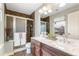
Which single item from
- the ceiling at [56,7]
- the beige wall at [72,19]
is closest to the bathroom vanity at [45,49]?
the beige wall at [72,19]

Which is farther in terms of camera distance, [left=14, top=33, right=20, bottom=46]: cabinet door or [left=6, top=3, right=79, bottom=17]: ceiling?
[left=14, top=33, right=20, bottom=46]: cabinet door

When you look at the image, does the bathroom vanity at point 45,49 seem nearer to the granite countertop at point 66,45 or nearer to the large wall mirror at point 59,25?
the granite countertop at point 66,45

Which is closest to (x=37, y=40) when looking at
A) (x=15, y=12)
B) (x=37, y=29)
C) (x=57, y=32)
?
(x=37, y=29)

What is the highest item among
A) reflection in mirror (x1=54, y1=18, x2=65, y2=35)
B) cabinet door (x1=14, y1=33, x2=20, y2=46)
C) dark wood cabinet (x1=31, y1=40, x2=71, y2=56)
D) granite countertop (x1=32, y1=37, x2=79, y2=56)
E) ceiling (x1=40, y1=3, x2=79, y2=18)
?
ceiling (x1=40, y1=3, x2=79, y2=18)

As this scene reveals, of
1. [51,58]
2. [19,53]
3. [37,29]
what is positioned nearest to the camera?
[51,58]

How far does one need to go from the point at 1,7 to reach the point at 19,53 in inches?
34.4

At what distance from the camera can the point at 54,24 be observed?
1.71 meters

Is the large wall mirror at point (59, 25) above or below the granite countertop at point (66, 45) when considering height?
above

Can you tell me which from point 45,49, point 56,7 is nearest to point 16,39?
point 45,49

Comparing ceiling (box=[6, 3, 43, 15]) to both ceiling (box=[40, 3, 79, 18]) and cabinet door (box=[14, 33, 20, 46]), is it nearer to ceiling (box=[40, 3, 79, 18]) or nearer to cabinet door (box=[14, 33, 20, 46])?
ceiling (box=[40, 3, 79, 18])

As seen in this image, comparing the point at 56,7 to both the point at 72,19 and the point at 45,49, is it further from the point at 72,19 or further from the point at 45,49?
the point at 45,49

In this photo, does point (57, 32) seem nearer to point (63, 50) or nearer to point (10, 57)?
point (63, 50)

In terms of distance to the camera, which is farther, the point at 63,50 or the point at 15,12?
the point at 15,12

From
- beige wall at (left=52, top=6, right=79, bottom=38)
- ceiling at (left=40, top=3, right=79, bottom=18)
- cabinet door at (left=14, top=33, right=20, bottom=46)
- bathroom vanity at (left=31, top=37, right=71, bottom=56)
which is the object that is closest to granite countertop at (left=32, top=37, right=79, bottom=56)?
bathroom vanity at (left=31, top=37, right=71, bottom=56)
